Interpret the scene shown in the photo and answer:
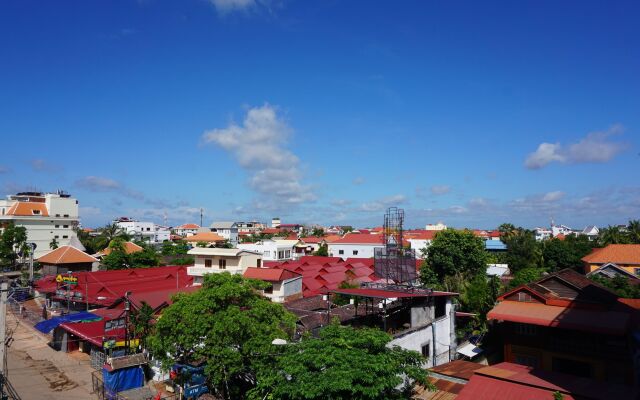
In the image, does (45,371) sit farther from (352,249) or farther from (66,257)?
(352,249)

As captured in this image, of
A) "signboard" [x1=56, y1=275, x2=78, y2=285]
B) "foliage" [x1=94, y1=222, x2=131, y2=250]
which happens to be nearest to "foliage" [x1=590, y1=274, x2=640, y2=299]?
"signboard" [x1=56, y1=275, x2=78, y2=285]

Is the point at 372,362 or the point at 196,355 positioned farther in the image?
the point at 196,355

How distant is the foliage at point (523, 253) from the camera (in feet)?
194

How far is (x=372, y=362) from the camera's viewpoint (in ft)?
44.9

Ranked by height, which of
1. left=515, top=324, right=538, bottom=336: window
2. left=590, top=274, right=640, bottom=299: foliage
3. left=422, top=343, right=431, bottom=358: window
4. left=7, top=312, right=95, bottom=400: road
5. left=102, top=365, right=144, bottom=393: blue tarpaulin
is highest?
left=590, top=274, right=640, bottom=299: foliage

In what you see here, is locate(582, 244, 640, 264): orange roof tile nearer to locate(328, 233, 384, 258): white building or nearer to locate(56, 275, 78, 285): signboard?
locate(328, 233, 384, 258): white building

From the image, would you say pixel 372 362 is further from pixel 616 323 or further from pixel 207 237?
pixel 207 237

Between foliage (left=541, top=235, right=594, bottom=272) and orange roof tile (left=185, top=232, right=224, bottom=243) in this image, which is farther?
orange roof tile (left=185, top=232, right=224, bottom=243)

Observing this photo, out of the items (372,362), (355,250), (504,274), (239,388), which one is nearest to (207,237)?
(355,250)

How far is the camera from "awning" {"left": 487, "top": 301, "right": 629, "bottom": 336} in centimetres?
2047

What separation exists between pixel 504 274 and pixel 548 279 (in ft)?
128

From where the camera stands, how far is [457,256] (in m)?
46.1

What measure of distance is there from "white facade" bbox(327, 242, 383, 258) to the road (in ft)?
177

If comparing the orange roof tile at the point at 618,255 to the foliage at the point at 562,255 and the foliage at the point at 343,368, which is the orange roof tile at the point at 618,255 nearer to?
the foliage at the point at 562,255
